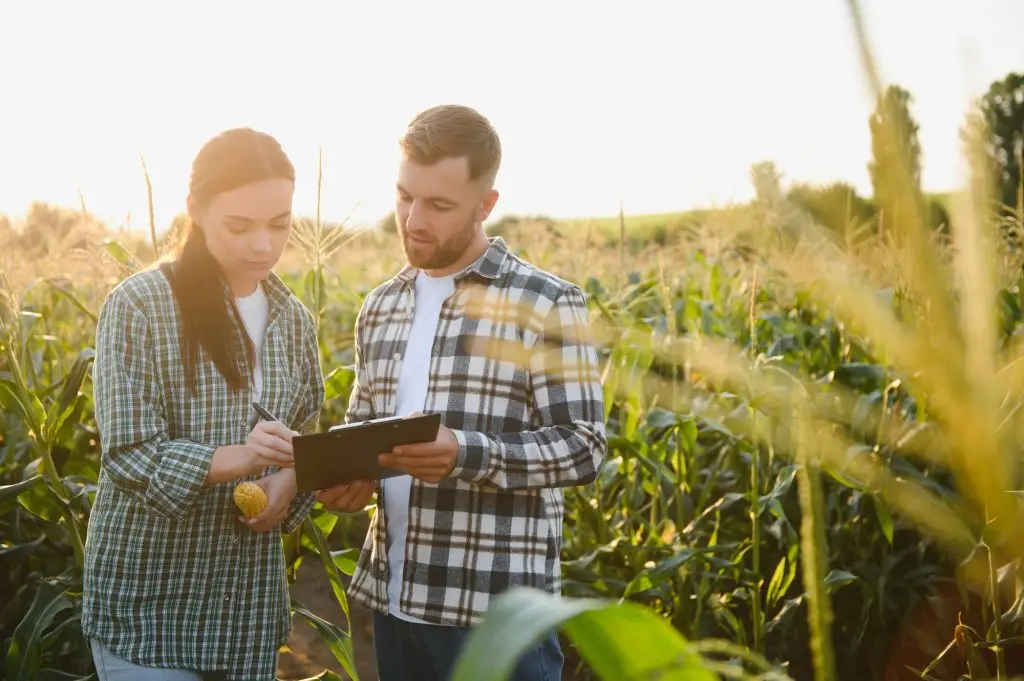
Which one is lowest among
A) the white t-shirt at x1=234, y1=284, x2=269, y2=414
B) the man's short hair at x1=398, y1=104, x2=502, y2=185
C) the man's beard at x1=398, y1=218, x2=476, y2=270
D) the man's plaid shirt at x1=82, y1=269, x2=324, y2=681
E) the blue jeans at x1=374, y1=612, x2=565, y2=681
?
the blue jeans at x1=374, y1=612, x2=565, y2=681

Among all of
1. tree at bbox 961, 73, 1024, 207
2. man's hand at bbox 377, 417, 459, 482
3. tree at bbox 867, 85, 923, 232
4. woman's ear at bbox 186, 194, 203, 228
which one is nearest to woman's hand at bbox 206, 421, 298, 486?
man's hand at bbox 377, 417, 459, 482

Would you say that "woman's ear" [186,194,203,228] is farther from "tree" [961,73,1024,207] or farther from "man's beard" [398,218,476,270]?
"tree" [961,73,1024,207]

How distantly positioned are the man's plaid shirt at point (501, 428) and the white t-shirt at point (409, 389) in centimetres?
2

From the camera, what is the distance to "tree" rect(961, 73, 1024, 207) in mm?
289

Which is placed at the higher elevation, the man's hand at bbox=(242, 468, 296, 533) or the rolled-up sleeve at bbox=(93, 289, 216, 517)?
the rolled-up sleeve at bbox=(93, 289, 216, 517)

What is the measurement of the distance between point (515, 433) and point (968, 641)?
3.43ft

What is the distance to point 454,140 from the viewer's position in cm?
215

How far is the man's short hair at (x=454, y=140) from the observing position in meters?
2.15

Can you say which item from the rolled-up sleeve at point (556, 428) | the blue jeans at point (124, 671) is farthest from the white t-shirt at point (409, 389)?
the blue jeans at point (124, 671)

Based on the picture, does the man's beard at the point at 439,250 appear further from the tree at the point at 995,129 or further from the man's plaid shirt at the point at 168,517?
the tree at the point at 995,129

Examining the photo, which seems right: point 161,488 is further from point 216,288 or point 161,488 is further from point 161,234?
point 161,234

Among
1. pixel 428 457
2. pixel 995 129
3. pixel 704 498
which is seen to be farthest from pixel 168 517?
pixel 704 498

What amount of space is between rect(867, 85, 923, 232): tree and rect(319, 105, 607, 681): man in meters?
1.81

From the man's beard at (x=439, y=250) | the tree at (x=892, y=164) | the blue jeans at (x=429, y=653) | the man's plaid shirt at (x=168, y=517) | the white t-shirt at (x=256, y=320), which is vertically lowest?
the blue jeans at (x=429, y=653)
